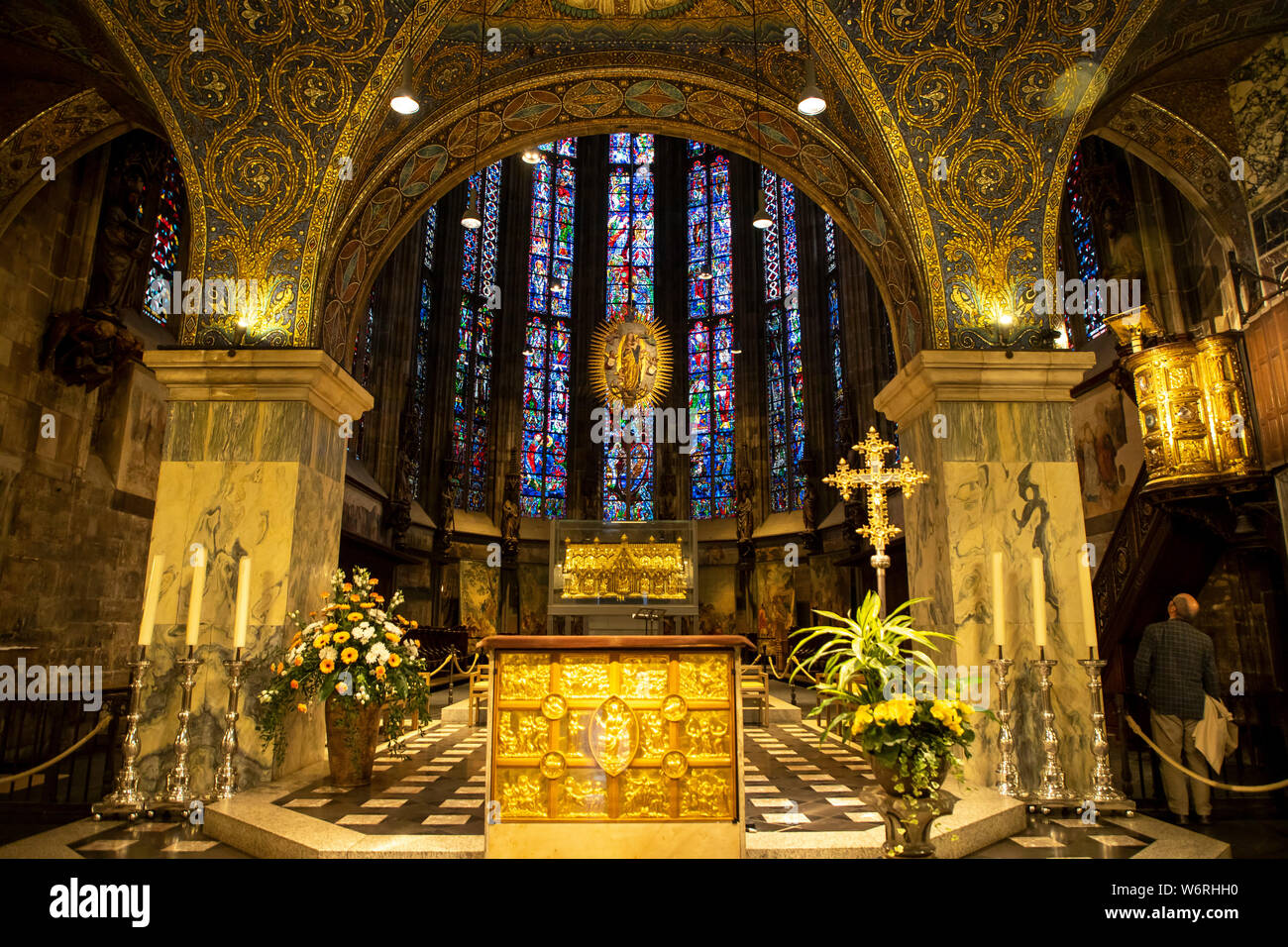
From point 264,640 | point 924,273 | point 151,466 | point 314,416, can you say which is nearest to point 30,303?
point 151,466

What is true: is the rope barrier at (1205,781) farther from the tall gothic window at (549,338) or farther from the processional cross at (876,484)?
the tall gothic window at (549,338)

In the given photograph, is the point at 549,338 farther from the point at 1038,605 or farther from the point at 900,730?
the point at 900,730

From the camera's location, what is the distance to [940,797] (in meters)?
3.54

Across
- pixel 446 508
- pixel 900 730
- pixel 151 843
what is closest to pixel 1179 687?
pixel 900 730

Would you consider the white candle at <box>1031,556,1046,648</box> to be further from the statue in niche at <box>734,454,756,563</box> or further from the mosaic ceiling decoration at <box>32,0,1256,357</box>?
the statue in niche at <box>734,454,756,563</box>

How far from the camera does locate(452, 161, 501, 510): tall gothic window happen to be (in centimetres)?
1972

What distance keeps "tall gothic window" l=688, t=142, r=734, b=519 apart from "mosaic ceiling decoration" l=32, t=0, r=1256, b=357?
13.7 meters

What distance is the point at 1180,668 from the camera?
18.3 feet

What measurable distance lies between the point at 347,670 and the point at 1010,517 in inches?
209

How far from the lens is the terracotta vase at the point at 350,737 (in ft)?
18.5

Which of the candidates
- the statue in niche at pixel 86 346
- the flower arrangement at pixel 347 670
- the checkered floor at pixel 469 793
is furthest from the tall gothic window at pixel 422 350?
the flower arrangement at pixel 347 670

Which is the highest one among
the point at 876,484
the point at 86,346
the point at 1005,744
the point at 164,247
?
the point at 164,247

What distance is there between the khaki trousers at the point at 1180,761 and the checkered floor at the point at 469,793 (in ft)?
6.88

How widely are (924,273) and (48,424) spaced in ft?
31.0
